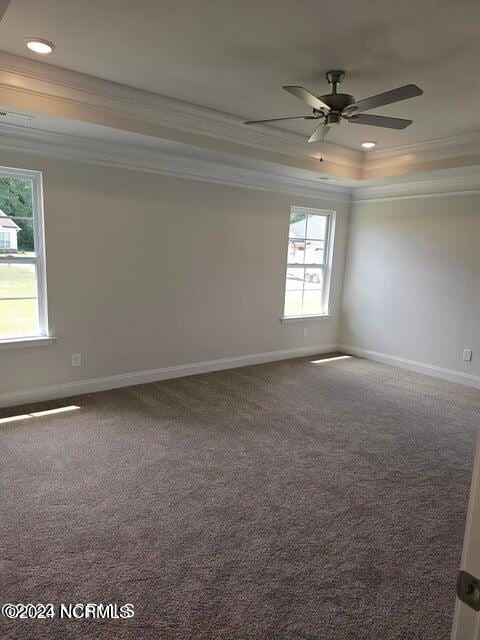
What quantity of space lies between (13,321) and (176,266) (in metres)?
1.70

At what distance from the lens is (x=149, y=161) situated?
4.18 m

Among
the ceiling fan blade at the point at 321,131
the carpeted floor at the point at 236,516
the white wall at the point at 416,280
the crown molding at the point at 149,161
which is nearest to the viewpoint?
the carpeted floor at the point at 236,516

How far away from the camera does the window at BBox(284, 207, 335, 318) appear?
570 centimetres

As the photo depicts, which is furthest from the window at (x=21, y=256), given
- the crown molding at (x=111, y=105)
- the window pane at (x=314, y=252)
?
the window pane at (x=314, y=252)

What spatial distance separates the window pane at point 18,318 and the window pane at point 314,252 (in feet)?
11.8

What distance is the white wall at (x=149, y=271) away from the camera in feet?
12.6

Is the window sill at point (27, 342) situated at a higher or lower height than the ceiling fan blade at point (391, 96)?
lower

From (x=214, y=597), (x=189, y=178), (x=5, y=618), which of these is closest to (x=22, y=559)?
(x=5, y=618)

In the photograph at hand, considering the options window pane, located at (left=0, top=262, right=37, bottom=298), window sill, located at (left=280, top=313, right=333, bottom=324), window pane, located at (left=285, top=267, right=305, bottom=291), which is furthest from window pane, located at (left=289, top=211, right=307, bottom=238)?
window pane, located at (left=0, top=262, right=37, bottom=298)

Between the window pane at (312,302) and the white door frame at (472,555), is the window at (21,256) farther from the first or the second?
the white door frame at (472,555)

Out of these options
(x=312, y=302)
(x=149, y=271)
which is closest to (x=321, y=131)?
(x=149, y=271)

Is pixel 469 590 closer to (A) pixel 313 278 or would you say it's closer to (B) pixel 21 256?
(B) pixel 21 256

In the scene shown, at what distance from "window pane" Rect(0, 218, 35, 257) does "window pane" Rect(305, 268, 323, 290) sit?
11.8ft

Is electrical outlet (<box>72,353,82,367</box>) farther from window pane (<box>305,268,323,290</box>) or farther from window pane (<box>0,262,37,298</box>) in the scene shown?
window pane (<box>305,268,323,290</box>)
